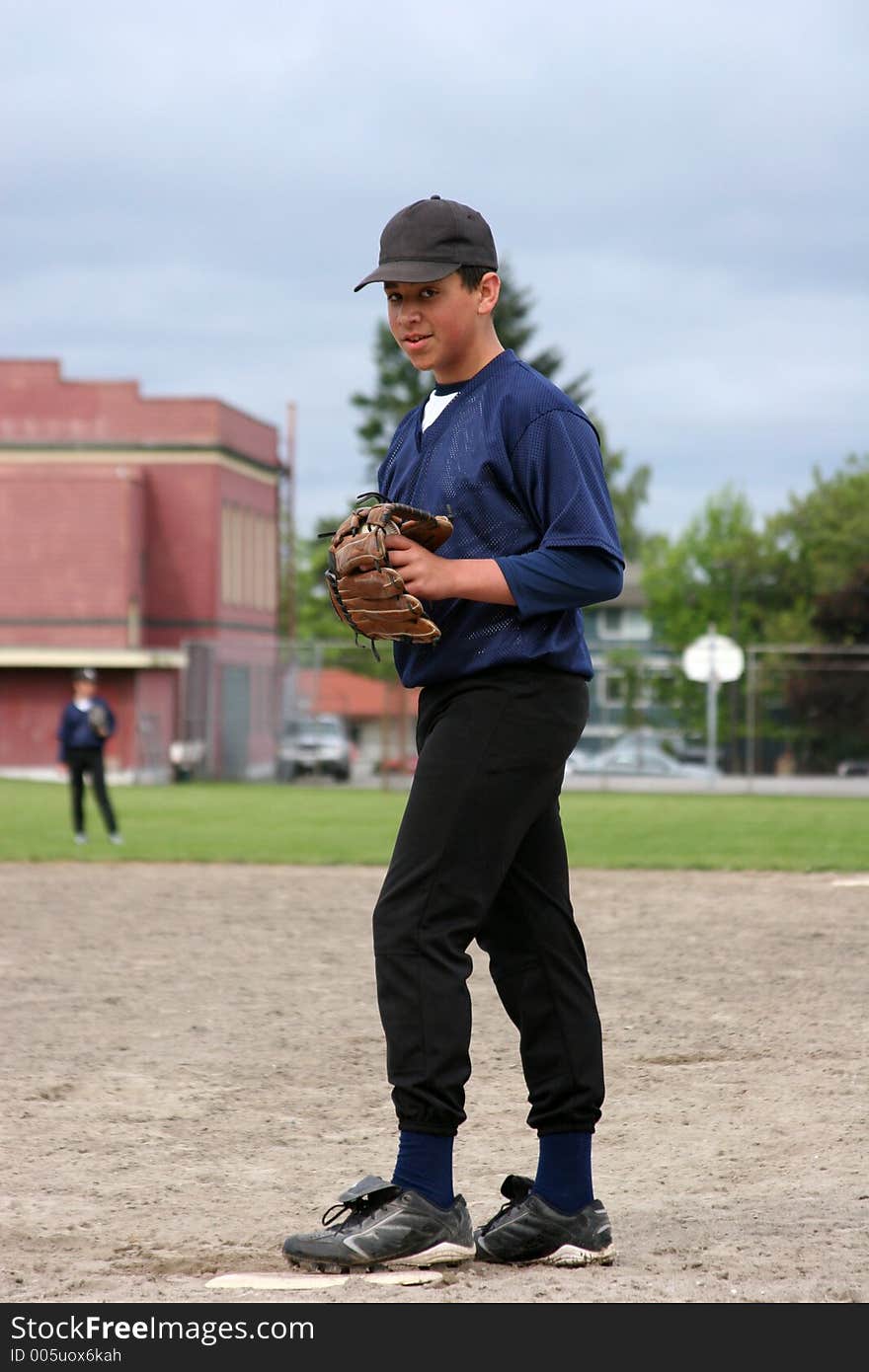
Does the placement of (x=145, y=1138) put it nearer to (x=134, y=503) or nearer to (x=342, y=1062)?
(x=342, y=1062)

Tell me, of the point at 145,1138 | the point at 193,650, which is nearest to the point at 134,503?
the point at 193,650

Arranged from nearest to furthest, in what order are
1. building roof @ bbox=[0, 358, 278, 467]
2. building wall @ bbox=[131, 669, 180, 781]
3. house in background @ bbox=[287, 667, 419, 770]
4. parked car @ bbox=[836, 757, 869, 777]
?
house in background @ bbox=[287, 667, 419, 770], parked car @ bbox=[836, 757, 869, 777], building wall @ bbox=[131, 669, 180, 781], building roof @ bbox=[0, 358, 278, 467]

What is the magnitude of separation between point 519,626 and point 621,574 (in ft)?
0.76

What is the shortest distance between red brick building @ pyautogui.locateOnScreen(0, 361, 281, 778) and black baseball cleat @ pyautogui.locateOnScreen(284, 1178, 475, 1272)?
4209 cm

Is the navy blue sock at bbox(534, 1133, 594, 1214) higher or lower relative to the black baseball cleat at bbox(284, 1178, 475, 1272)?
higher

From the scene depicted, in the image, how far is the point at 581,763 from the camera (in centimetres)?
4034

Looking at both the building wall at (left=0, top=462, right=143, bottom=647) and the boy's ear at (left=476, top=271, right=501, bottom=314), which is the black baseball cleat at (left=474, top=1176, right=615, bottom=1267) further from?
the building wall at (left=0, top=462, right=143, bottom=647)

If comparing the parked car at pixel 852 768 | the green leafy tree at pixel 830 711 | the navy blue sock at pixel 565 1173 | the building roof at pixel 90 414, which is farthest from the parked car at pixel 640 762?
the navy blue sock at pixel 565 1173

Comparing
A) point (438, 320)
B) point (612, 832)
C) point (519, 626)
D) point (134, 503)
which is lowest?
Result: point (612, 832)

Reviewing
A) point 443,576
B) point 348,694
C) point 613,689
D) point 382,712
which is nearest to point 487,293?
point 443,576

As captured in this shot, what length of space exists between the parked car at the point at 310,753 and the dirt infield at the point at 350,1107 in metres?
28.7

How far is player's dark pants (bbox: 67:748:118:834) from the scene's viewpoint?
61.4 feet

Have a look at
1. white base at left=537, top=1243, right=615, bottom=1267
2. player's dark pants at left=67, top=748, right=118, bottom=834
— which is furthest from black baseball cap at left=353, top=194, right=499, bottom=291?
player's dark pants at left=67, top=748, right=118, bottom=834

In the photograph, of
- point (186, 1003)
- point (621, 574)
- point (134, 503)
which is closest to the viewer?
point (621, 574)
